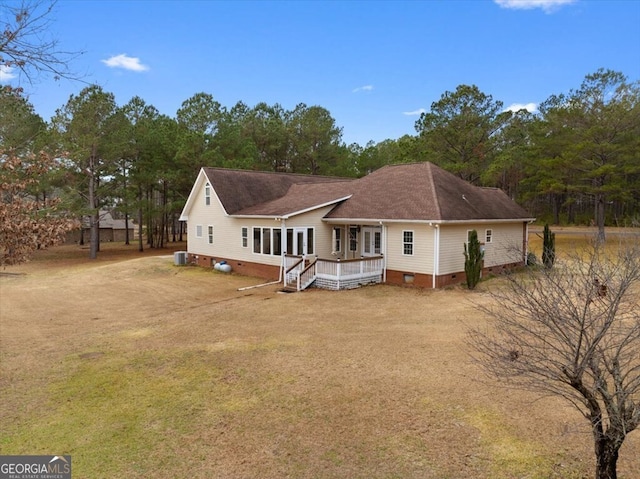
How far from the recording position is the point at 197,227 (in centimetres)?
2817

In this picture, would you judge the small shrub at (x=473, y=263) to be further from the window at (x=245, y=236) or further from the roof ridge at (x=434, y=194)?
the window at (x=245, y=236)

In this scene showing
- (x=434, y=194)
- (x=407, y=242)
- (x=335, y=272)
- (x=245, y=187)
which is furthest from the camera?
(x=245, y=187)

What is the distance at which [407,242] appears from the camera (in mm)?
19828

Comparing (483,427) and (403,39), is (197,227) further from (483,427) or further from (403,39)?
(483,427)

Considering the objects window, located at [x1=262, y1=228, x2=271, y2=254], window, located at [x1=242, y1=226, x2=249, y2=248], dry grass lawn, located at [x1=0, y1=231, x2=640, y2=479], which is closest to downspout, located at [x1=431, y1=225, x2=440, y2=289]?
dry grass lawn, located at [x1=0, y1=231, x2=640, y2=479]

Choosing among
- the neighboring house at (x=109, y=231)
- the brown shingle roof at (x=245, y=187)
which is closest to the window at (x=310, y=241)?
the brown shingle roof at (x=245, y=187)

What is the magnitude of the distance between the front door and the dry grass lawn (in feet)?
22.9

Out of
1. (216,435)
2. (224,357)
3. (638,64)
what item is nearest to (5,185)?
(216,435)

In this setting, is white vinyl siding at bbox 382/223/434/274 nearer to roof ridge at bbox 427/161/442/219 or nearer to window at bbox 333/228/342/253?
roof ridge at bbox 427/161/442/219

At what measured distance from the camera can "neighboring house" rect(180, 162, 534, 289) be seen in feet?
63.5

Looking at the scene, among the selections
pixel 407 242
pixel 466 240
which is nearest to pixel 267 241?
pixel 407 242

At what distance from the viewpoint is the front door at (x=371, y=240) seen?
21703mm

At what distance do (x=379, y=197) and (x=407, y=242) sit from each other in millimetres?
3595

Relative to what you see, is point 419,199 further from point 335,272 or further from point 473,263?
point 335,272
